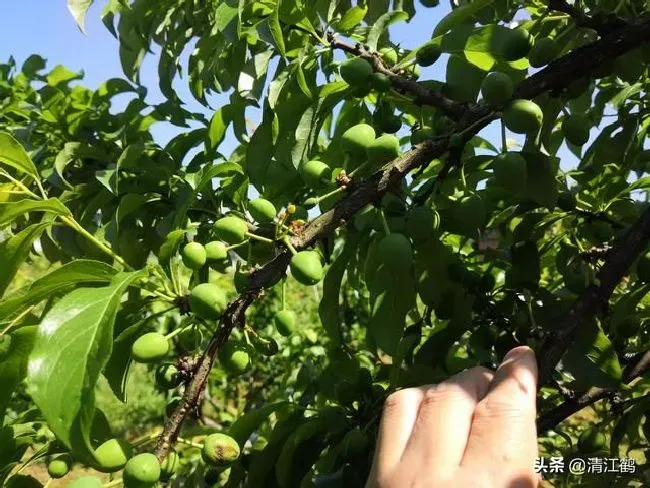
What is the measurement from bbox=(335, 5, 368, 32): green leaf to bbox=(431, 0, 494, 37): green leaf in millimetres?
171

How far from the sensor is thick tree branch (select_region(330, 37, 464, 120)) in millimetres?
1397

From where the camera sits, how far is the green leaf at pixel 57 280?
1.06m

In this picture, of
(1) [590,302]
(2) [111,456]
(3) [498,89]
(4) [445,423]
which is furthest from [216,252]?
(1) [590,302]

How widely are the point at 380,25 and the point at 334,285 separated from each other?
0.59m

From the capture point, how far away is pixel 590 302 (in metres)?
1.29

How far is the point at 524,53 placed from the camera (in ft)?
4.44

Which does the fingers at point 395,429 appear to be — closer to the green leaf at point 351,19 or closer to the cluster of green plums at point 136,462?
the cluster of green plums at point 136,462

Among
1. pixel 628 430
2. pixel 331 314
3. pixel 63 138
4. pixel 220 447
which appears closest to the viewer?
pixel 220 447

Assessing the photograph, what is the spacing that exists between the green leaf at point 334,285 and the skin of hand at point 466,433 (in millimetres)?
479

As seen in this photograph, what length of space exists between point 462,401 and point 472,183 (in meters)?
0.78

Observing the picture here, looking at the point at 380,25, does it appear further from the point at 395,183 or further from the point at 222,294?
the point at 222,294

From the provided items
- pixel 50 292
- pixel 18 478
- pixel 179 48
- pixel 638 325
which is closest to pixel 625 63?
pixel 638 325

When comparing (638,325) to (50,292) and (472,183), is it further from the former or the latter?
(50,292)

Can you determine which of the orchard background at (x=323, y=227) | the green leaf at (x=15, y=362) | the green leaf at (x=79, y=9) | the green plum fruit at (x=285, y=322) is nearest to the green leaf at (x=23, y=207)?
the orchard background at (x=323, y=227)
